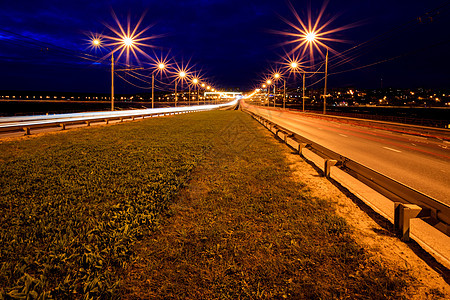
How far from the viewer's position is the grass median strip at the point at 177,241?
122 inches

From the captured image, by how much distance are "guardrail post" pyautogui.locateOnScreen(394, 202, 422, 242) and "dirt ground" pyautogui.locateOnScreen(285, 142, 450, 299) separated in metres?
0.16

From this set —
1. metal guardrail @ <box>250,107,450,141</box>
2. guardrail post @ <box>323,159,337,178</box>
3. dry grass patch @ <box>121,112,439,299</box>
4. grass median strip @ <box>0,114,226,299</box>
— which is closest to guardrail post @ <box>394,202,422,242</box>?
dry grass patch @ <box>121,112,439,299</box>

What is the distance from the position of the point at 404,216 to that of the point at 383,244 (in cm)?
57

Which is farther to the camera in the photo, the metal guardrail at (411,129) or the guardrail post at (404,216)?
the metal guardrail at (411,129)

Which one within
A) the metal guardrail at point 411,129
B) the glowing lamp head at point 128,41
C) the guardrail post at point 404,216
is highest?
the glowing lamp head at point 128,41

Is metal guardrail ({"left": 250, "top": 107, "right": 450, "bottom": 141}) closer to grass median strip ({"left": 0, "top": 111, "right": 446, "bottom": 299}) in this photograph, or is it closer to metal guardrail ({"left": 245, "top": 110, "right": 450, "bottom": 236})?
metal guardrail ({"left": 245, "top": 110, "right": 450, "bottom": 236})

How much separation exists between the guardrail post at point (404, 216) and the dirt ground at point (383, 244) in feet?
0.51

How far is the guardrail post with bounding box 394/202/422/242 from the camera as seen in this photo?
13.2ft

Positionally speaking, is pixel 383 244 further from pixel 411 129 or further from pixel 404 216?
pixel 411 129

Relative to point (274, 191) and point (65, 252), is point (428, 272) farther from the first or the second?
point (65, 252)

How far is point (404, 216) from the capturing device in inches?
161

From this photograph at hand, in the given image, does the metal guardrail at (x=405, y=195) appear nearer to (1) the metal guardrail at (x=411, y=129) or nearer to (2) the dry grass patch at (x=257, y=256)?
(2) the dry grass patch at (x=257, y=256)

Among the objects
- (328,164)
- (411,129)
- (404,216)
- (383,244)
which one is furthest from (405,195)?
(411,129)

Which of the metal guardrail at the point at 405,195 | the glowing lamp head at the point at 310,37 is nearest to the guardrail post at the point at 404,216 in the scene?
the metal guardrail at the point at 405,195
